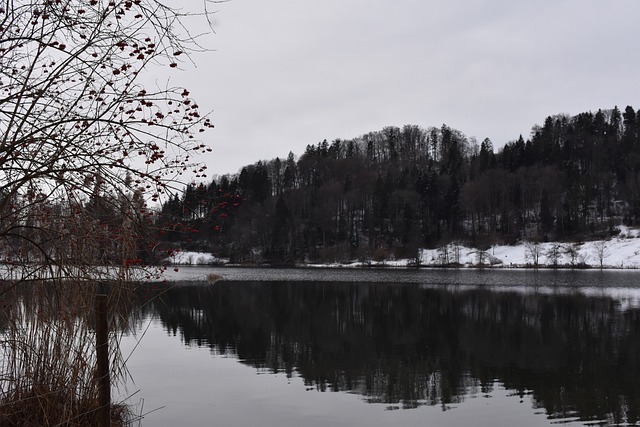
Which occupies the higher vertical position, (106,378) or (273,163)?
(273,163)

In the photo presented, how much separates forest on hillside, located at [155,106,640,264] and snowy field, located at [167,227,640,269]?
2.52 meters

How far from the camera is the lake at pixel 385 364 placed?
11.2 metres

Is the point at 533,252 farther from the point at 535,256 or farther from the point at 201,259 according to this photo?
the point at 201,259

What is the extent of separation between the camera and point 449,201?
98.9 m

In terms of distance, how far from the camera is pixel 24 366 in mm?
6938

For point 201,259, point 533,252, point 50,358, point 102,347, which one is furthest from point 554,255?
point 102,347

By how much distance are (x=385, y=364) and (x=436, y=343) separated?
4.17 metres

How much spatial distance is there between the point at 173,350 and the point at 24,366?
10.8 meters

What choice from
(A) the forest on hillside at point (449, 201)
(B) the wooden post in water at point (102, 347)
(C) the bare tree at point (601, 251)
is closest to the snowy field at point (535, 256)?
(C) the bare tree at point (601, 251)

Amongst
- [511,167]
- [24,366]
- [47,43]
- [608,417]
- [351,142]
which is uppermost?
[351,142]

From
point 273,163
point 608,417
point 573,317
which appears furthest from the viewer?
point 273,163

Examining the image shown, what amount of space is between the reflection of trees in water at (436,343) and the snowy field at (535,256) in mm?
47274

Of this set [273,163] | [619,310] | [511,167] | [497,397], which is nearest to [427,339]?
→ [497,397]

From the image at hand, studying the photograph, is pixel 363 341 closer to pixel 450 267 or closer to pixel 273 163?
pixel 450 267
